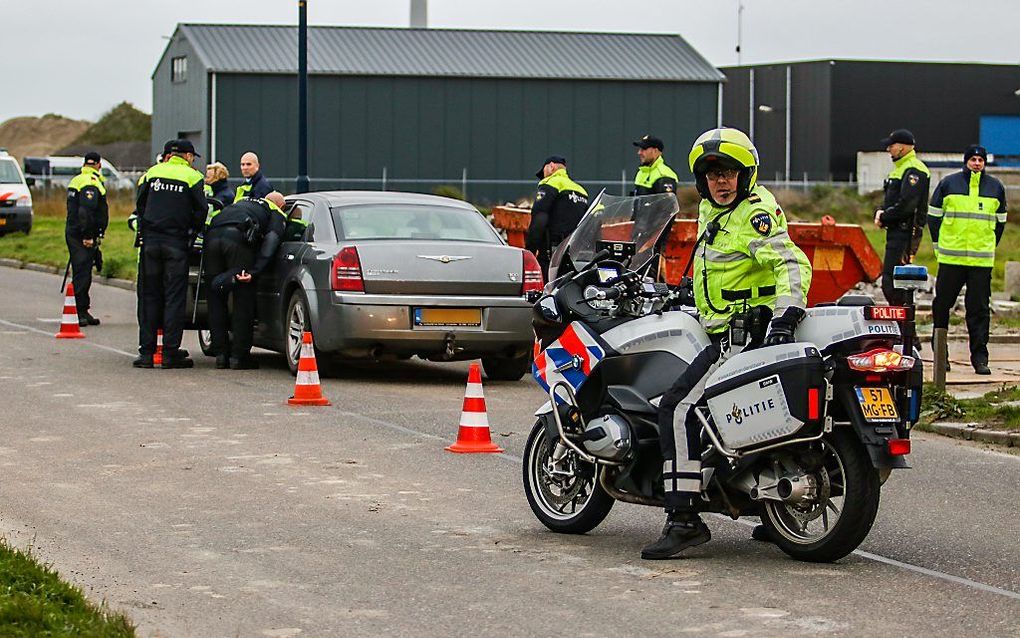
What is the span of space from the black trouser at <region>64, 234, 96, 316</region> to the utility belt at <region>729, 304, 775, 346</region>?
14.5 m

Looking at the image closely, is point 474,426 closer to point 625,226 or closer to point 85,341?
point 625,226

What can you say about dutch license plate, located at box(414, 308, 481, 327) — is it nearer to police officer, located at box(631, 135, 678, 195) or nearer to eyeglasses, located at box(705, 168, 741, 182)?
police officer, located at box(631, 135, 678, 195)

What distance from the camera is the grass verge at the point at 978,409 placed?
12094 mm

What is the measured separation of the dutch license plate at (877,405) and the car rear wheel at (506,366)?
782 cm

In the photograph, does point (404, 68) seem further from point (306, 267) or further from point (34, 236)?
point (306, 267)

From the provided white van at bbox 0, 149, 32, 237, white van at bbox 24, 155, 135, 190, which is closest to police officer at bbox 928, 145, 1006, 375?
white van at bbox 0, 149, 32, 237

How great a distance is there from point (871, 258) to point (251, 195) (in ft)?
22.4

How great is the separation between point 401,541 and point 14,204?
33.0m

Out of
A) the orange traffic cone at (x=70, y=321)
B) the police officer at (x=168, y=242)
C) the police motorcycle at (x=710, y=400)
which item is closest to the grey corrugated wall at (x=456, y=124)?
the orange traffic cone at (x=70, y=321)

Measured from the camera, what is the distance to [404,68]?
204 feet

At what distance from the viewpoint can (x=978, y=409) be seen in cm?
1256

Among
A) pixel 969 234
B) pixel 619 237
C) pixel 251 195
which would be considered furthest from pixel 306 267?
pixel 619 237

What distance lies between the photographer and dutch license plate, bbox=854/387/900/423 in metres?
7.01

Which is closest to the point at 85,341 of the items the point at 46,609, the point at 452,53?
the point at 46,609
